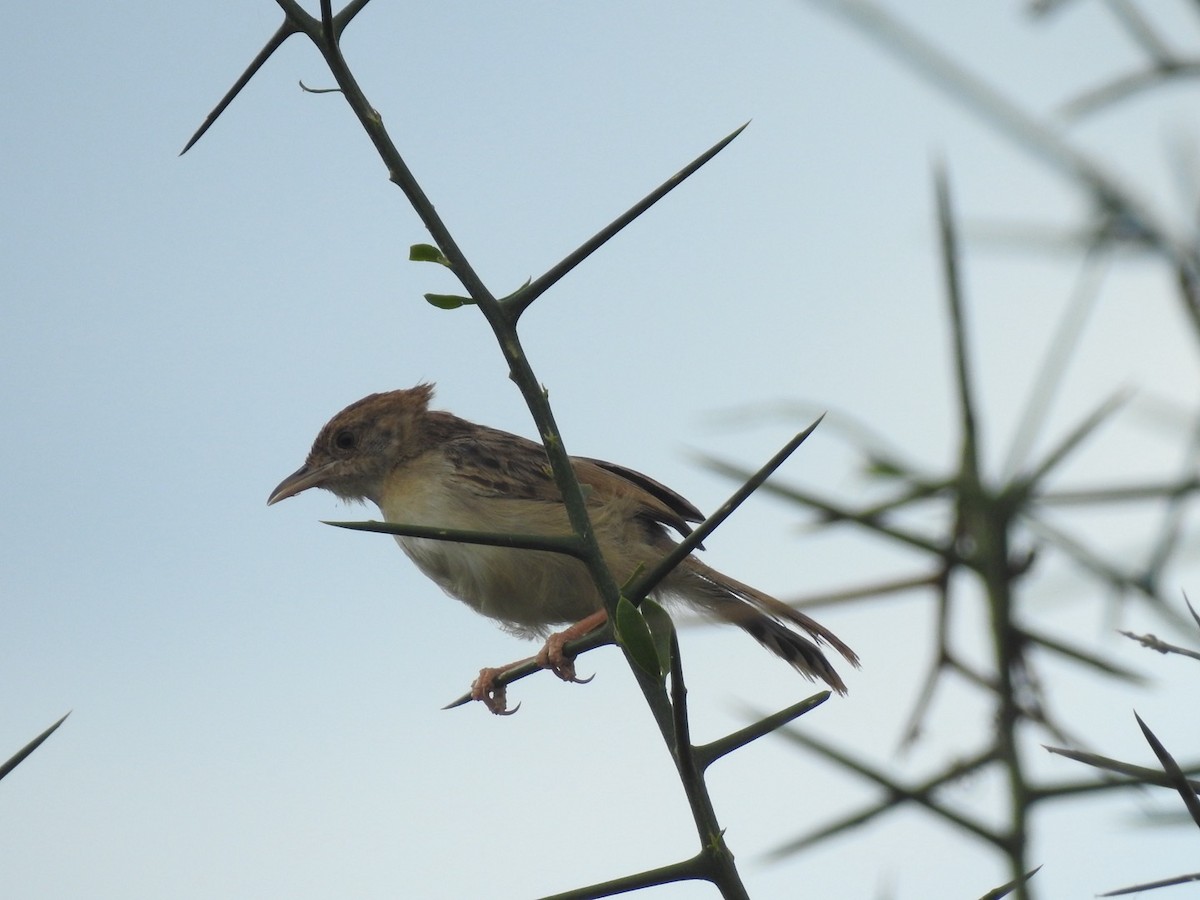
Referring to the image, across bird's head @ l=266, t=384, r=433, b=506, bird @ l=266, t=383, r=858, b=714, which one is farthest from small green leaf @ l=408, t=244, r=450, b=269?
bird's head @ l=266, t=384, r=433, b=506

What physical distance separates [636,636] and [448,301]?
0.61m

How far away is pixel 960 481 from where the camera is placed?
1.38 metres

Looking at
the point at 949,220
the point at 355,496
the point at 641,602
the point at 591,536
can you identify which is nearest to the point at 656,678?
the point at 641,602

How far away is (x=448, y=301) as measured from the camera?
1.86m

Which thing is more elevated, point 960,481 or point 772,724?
point 960,481

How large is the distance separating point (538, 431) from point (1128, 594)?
0.72 meters

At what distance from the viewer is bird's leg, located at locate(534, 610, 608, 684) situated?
3477 millimetres

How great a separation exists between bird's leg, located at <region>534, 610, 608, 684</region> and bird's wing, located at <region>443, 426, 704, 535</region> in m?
0.88

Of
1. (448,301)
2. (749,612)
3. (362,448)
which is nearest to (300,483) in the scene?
(362,448)

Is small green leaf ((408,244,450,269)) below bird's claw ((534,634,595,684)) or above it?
below

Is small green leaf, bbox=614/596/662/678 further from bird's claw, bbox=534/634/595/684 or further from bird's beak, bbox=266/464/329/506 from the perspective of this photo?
bird's beak, bbox=266/464/329/506

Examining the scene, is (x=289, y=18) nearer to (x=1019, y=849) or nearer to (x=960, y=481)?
(x=960, y=481)

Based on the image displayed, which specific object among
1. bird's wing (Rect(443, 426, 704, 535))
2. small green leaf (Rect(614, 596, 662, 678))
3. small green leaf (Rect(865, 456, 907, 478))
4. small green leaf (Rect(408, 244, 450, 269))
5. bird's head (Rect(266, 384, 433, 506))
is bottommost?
small green leaf (Rect(614, 596, 662, 678))

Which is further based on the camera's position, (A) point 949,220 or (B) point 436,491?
(B) point 436,491
